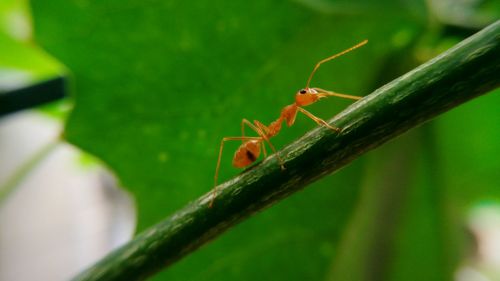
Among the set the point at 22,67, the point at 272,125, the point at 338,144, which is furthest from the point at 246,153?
the point at 22,67

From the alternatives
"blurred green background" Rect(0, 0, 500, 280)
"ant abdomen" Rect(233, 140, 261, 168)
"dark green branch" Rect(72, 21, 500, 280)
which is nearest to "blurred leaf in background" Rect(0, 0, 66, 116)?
"blurred green background" Rect(0, 0, 500, 280)

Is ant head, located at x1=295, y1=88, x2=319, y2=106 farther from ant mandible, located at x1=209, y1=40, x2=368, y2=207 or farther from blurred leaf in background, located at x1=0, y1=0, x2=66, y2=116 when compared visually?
blurred leaf in background, located at x1=0, y1=0, x2=66, y2=116

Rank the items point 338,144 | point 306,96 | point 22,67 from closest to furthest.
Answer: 1. point 338,144
2. point 306,96
3. point 22,67

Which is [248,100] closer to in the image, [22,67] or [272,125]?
[272,125]

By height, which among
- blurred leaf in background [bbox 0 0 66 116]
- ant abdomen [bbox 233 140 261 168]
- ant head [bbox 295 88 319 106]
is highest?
blurred leaf in background [bbox 0 0 66 116]

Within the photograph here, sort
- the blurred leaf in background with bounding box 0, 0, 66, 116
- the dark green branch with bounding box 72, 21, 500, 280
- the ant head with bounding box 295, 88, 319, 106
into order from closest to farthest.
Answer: the dark green branch with bounding box 72, 21, 500, 280 < the ant head with bounding box 295, 88, 319, 106 < the blurred leaf in background with bounding box 0, 0, 66, 116

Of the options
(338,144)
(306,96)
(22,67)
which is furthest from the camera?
(22,67)

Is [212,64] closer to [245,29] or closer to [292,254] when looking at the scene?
[245,29]
